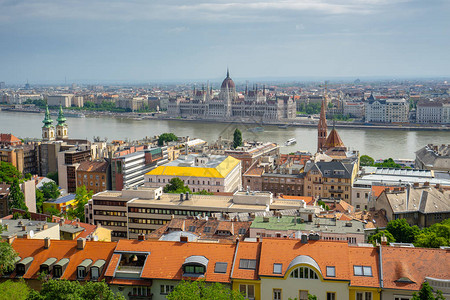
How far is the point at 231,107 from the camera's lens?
2761 inches

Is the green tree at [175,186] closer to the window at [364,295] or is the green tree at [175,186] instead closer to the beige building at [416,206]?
the beige building at [416,206]

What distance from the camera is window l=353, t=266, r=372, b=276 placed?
23.2 ft

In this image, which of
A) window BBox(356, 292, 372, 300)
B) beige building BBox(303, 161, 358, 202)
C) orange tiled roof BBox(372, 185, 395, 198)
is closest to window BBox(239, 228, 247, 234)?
window BBox(356, 292, 372, 300)

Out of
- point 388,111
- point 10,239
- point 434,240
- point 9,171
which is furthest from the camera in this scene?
point 388,111

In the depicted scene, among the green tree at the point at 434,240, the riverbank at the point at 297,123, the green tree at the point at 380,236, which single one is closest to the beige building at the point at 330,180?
the green tree at the point at 380,236

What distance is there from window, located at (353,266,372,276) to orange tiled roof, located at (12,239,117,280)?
135 inches

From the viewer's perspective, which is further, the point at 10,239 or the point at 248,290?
the point at 10,239

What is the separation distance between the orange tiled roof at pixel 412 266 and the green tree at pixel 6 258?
4.99 metres

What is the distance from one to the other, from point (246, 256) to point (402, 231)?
20.0ft

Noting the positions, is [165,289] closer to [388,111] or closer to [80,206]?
[80,206]

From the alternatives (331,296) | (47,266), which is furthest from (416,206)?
(47,266)

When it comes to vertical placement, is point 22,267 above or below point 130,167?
above

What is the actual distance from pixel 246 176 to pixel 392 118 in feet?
139

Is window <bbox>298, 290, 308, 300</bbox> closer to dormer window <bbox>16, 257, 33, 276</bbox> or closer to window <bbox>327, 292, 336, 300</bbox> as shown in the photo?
window <bbox>327, 292, 336, 300</bbox>
